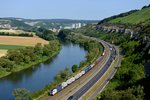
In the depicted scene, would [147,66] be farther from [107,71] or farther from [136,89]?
[107,71]

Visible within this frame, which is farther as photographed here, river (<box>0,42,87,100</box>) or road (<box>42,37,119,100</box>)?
river (<box>0,42,87,100</box>)

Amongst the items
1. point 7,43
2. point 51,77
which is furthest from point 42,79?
point 7,43

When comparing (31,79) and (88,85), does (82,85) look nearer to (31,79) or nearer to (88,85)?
(88,85)

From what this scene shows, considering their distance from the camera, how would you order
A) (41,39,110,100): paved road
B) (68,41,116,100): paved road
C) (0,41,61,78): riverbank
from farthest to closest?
(0,41,61,78): riverbank, (68,41,116,100): paved road, (41,39,110,100): paved road

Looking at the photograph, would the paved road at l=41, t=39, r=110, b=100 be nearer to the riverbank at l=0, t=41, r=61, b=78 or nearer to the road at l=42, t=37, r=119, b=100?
the road at l=42, t=37, r=119, b=100

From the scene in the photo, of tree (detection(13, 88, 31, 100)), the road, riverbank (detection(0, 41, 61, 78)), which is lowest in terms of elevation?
riverbank (detection(0, 41, 61, 78))

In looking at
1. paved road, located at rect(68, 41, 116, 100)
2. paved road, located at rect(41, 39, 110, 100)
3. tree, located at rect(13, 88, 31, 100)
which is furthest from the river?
paved road, located at rect(68, 41, 116, 100)

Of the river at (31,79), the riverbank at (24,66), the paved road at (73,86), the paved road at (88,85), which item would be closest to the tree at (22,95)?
the paved road at (73,86)

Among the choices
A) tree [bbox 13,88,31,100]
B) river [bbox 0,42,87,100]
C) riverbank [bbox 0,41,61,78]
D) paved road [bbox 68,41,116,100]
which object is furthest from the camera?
riverbank [bbox 0,41,61,78]

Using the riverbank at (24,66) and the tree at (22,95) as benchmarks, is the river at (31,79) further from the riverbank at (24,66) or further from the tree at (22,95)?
the tree at (22,95)

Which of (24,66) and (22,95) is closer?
(22,95)

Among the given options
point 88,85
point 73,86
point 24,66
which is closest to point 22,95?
point 73,86
